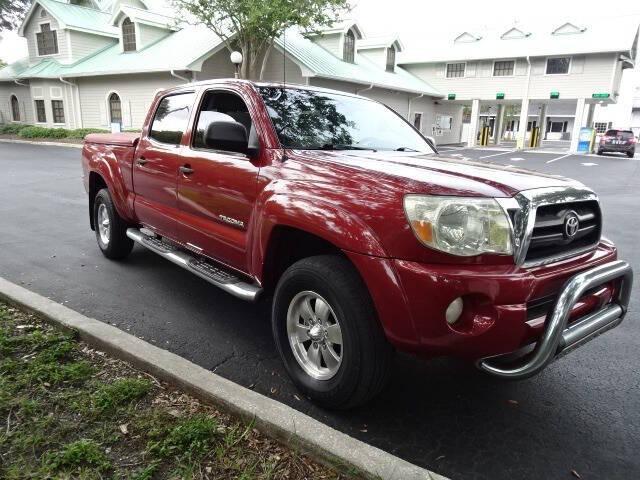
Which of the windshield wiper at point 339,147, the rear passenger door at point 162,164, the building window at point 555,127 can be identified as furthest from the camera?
the building window at point 555,127

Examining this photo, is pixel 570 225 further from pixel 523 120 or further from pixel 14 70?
pixel 14 70

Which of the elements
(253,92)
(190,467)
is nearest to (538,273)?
(190,467)

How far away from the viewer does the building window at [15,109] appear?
99.6 ft

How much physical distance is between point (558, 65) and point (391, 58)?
32.5 feet

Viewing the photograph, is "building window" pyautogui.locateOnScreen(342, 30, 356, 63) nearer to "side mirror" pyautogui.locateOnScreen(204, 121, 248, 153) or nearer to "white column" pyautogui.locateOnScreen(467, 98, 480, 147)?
"white column" pyautogui.locateOnScreen(467, 98, 480, 147)

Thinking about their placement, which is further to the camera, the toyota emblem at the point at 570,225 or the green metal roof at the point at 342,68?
the green metal roof at the point at 342,68

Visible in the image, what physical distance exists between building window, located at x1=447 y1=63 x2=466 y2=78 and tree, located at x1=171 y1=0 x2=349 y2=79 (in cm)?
1535

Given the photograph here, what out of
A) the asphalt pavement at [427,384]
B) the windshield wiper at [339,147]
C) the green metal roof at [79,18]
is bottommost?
the asphalt pavement at [427,384]

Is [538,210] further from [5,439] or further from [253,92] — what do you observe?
[5,439]

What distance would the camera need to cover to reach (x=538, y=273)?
2.41 meters

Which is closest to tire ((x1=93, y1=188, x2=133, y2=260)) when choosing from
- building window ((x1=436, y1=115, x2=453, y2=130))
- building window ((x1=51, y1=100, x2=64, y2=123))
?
building window ((x1=51, y1=100, x2=64, y2=123))

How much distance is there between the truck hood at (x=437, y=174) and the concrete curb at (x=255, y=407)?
1262mm

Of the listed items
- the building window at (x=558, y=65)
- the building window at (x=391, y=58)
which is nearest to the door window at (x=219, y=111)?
the building window at (x=391, y=58)

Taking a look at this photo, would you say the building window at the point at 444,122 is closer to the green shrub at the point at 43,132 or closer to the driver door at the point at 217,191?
the green shrub at the point at 43,132
